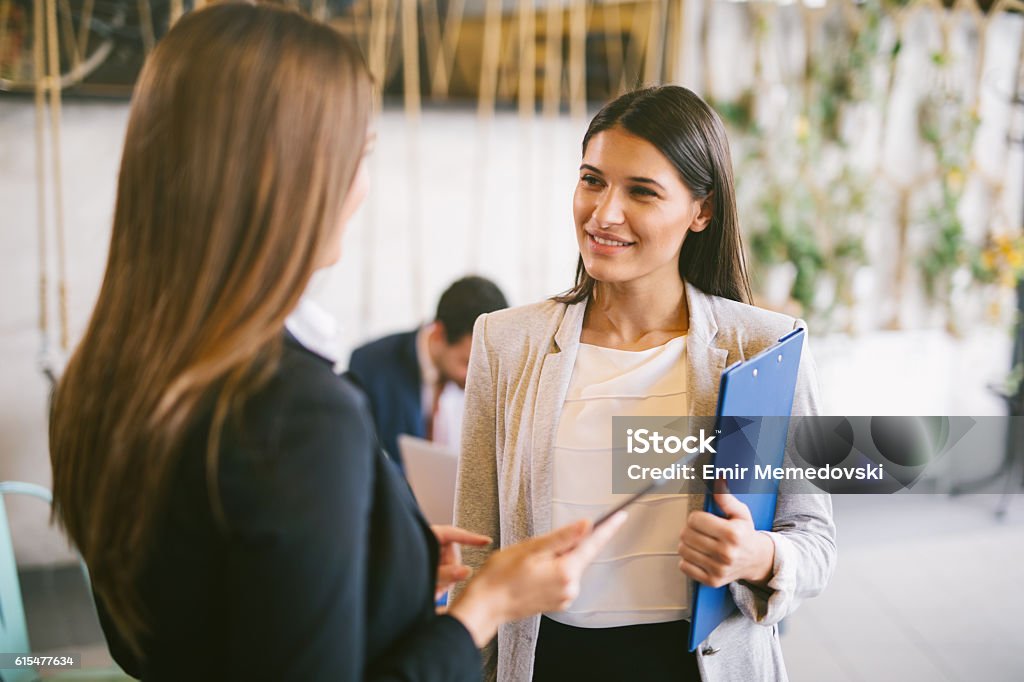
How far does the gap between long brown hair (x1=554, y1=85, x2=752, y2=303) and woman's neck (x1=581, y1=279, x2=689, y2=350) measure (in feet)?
0.16

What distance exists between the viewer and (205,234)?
2.27 ft

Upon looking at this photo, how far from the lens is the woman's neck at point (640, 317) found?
125 cm

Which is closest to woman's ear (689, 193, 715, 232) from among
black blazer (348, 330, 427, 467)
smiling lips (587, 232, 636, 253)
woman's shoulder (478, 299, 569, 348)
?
smiling lips (587, 232, 636, 253)

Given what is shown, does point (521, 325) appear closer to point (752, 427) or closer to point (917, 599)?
point (752, 427)

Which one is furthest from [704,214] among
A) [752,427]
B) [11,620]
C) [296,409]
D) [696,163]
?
[11,620]

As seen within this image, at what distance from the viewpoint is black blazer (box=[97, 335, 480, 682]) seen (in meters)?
0.65

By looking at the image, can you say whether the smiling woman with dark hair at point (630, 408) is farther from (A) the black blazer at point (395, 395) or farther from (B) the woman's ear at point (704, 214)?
(A) the black blazer at point (395, 395)

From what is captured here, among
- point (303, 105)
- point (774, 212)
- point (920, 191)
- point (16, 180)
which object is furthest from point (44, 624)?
point (920, 191)

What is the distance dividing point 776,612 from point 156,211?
901 millimetres

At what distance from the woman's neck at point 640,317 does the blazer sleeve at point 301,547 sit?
25.1 inches

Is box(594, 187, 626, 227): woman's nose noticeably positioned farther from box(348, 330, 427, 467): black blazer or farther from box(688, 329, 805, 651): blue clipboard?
box(348, 330, 427, 467): black blazer

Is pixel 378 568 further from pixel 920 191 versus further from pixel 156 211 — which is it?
pixel 920 191

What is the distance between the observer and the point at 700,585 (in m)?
1.01

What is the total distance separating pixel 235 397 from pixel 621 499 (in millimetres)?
643
